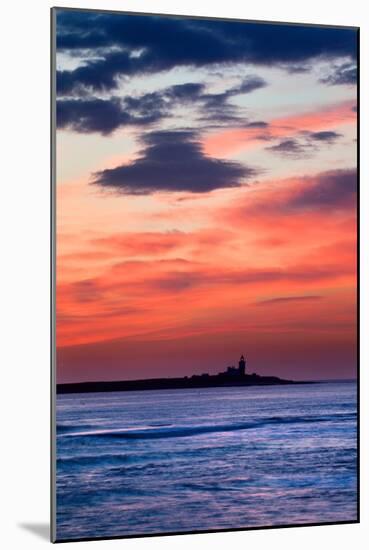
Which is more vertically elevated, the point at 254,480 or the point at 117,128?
the point at 117,128

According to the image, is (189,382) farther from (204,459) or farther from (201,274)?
(201,274)

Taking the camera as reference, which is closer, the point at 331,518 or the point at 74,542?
the point at 74,542

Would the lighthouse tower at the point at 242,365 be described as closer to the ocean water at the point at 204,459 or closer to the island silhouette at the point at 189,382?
the island silhouette at the point at 189,382

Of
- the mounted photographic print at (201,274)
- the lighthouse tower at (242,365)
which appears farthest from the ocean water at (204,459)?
the lighthouse tower at (242,365)

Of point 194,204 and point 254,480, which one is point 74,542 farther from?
point 194,204

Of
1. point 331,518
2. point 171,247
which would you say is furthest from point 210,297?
point 331,518

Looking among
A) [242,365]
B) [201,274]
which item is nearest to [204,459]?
[242,365]

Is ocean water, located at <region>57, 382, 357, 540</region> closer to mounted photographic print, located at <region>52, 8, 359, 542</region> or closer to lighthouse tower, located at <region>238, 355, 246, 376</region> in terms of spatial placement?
mounted photographic print, located at <region>52, 8, 359, 542</region>

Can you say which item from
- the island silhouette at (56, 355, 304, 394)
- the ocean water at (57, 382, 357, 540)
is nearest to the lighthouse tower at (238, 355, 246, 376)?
the island silhouette at (56, 355, 304, 394)
